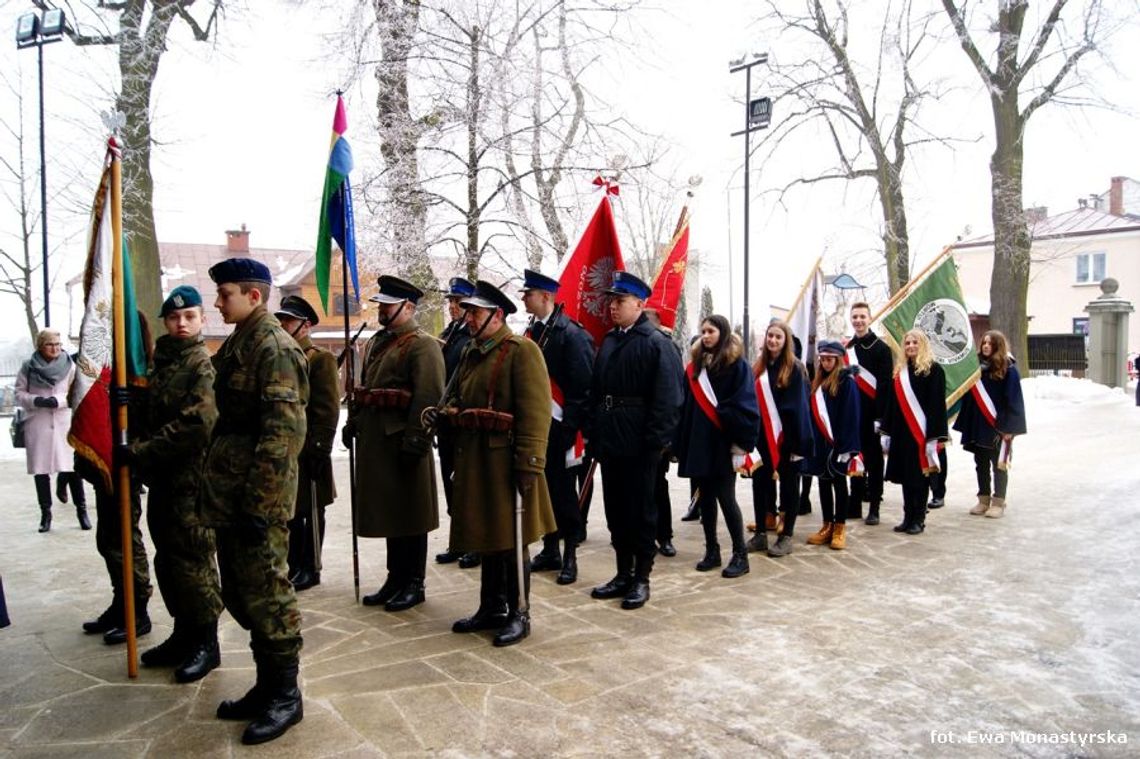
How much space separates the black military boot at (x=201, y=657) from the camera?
427 centimetres

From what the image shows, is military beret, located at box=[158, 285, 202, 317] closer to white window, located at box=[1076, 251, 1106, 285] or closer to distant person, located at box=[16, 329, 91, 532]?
distant person, located at box=[16, 329, 91, 532]

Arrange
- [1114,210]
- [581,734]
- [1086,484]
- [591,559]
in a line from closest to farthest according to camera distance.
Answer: [581,734] → [591,559] → [1086,484] → [1114,210]

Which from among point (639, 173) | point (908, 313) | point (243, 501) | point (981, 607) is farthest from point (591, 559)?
point (639, 173)

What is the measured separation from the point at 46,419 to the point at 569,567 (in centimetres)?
573

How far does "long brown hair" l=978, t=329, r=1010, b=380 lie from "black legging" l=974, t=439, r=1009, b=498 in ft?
2.32

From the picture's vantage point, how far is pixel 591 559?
6969mm

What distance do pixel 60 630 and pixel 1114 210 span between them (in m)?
55.3

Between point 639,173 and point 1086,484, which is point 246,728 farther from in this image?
point 639,173

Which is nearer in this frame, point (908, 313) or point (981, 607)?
point (981, 607)

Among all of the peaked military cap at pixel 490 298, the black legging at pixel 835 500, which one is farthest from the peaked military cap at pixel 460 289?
the black legging at pixel 835 500

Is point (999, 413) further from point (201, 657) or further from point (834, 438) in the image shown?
point (201, 657)

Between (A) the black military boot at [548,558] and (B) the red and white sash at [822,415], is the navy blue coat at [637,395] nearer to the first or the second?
Answer: (A) the black military boot at [548,558]

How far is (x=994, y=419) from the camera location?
8.54m

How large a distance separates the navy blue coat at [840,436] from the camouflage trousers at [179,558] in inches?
190
